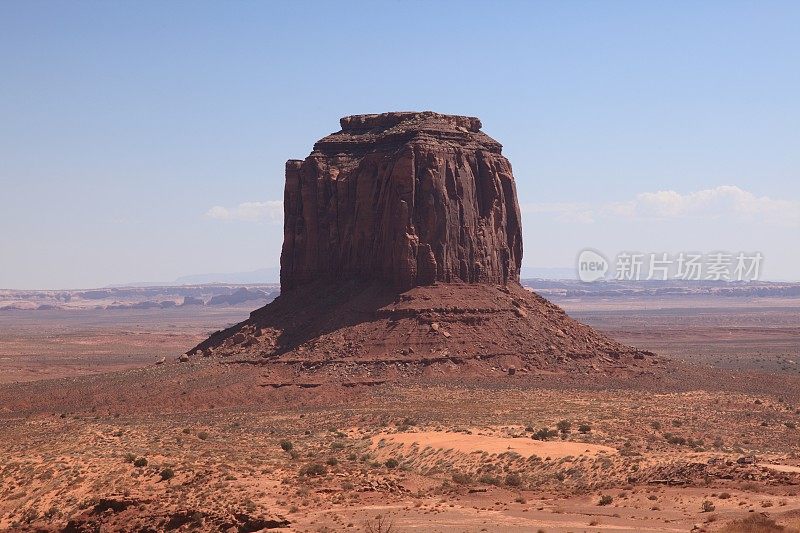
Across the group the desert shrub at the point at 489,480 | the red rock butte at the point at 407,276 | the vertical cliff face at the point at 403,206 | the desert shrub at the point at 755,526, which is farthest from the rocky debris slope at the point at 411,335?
the desert shrub at the point at 755,526

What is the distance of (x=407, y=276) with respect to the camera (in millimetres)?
75062

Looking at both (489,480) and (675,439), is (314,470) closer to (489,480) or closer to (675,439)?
(489,480)

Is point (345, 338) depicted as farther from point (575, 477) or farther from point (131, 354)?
point (131, 354)

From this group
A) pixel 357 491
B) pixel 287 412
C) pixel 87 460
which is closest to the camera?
pixel 357 491

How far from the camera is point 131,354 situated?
136750 mm

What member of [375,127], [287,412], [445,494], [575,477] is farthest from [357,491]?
[375,127]

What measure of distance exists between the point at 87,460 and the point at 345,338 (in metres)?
36.4

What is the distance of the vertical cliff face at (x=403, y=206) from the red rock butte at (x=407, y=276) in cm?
9

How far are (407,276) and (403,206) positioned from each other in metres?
4.62

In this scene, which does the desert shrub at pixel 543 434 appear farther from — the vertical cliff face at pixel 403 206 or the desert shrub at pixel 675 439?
the vertical cliff face at pixel 403 206

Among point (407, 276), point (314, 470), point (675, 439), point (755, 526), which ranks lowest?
point (675, 439)

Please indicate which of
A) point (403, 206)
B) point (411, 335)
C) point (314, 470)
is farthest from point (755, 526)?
point (403, 206)

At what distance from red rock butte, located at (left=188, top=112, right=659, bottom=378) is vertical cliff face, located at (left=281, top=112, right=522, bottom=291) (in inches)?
3.7

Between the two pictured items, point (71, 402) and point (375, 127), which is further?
point (375, 127)
